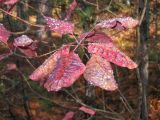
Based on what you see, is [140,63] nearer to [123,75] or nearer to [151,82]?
[151,82]

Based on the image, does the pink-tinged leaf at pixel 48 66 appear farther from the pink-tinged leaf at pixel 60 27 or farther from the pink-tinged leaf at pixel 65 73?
the pink-tinged leaf at pixel 60 27

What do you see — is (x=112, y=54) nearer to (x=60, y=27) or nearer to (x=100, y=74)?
(x=100, y=74)

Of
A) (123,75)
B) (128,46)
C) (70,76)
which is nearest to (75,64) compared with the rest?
(70,76)

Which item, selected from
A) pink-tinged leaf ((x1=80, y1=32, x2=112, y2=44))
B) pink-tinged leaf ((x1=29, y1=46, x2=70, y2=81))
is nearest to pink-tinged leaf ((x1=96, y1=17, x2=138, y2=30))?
pink-tinged leaf ((x1=80, y1=32, x2=112, y2=44))

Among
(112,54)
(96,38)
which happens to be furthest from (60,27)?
(112,54)

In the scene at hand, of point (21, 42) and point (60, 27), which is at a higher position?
point (60, 27)

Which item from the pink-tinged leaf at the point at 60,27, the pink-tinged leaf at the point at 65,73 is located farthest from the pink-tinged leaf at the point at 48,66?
the pink-tinged leaf at the point at 60,27
